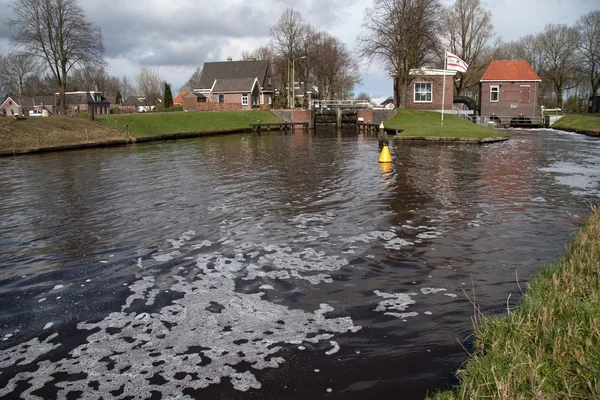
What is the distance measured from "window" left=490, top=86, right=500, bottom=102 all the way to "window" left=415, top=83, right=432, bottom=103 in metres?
6.87

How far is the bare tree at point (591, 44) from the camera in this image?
5788cm

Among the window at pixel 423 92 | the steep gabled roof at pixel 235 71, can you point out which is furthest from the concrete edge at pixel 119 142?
the steep gabled roof at pixel 235 71

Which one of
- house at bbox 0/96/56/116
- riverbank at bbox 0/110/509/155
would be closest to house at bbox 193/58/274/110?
riverbank at bbox 0/110/509/155

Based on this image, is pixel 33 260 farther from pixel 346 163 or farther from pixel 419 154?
pixel 419 154

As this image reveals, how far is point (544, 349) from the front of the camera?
13.4 ft

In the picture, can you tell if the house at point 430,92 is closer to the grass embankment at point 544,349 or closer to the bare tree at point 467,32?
the bare tree at point 467,32

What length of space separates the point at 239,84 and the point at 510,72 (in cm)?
3894

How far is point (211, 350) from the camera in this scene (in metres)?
5.25

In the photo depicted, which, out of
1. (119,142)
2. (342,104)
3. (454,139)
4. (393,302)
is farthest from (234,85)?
(393,302)

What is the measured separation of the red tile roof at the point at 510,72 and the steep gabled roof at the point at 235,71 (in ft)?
121

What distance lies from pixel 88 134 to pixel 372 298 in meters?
34.9

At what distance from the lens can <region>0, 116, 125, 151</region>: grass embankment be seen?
3062cm

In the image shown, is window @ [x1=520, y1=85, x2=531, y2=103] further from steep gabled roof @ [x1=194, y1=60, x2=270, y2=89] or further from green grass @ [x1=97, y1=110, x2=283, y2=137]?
steep gabled roof @ [x1=194, y1=60, x2=270, y2=89]

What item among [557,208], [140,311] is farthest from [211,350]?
[557,208]
